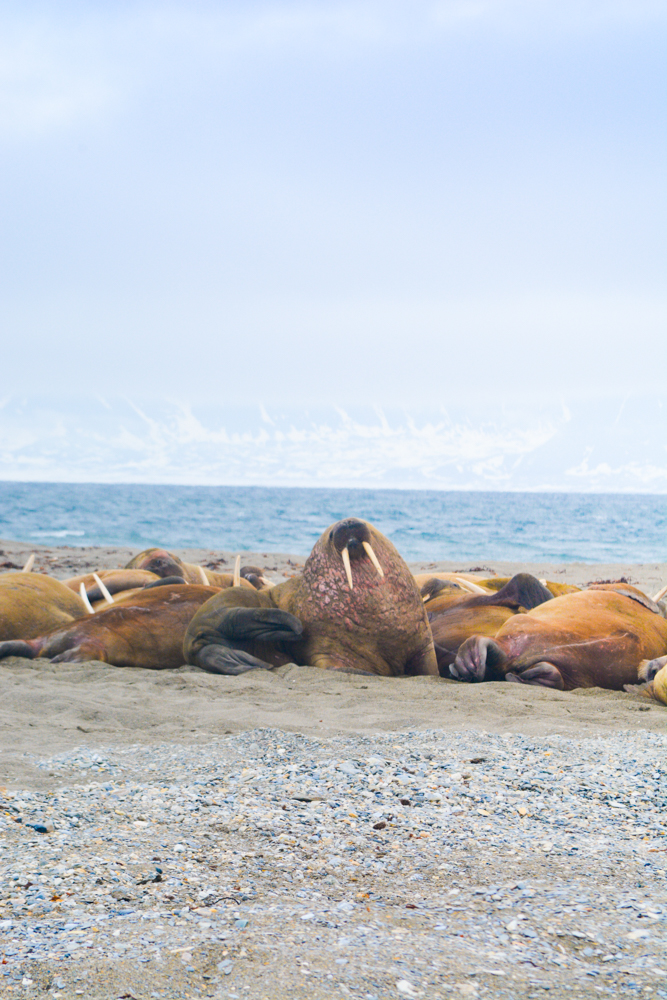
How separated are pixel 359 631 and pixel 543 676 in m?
1.35

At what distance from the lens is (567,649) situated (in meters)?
5.78

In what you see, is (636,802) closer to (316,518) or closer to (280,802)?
(280,802)

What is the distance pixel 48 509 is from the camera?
49.5m

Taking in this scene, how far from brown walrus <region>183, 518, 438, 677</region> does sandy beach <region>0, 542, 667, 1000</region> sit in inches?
48.3

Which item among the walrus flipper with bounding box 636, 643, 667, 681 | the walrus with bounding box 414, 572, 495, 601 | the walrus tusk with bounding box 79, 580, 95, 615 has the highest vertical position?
the walrus with bounding box 414, 572, 495, 601

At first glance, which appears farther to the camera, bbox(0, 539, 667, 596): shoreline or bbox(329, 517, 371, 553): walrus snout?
bbox(0, 539, 667, 596): shoreline

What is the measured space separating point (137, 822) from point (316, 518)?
143 feet

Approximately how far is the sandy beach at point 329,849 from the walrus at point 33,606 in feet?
6.72

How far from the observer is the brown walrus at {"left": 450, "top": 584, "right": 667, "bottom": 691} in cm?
573

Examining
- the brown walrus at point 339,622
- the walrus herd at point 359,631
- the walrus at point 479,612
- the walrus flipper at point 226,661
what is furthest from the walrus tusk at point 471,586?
the walrus flipper at point 226,661

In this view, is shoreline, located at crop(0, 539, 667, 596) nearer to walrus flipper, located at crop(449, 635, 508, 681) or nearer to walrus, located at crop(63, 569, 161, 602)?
walrus, located at crop(63, 569, 161, 602)

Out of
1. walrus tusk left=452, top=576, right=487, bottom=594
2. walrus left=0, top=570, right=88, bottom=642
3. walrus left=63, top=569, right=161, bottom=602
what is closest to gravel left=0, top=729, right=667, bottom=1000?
walrus left=0, top=570, right=88, bottom=642

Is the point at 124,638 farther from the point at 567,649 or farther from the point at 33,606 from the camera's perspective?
the point at 567,649

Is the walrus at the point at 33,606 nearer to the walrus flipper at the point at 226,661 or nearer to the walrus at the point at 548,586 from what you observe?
the walrus flipper at the point at 226,661
